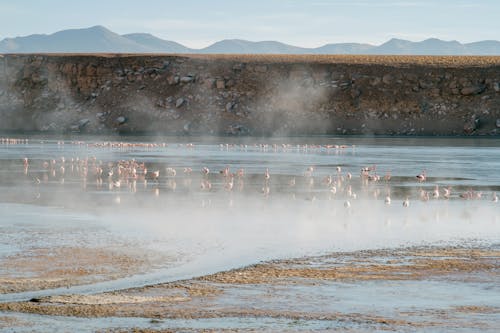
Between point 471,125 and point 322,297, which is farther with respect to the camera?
point 471,125

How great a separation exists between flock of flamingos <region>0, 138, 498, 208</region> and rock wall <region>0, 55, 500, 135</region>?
169ft

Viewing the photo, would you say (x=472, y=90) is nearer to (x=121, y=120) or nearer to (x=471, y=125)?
(x=471, y=125)

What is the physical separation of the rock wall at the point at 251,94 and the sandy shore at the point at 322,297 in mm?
75096

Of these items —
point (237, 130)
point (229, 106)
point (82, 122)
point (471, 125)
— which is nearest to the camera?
point (471, 125)

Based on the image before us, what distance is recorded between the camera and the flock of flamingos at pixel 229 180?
30.5 metres

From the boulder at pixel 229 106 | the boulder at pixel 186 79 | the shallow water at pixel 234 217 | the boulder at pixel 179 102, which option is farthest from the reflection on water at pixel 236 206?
the boulder at pixel 186 79

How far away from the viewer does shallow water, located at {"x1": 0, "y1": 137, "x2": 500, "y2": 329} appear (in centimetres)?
1795

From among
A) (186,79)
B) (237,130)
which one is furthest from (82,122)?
(237,130)

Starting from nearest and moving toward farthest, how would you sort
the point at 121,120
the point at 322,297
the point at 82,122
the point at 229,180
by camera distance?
1. the point at 322,297
2. the point at 229,180
3. the point at 121,120
4. the point at 82,122

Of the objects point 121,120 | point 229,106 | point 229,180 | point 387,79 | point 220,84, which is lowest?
point 121,120

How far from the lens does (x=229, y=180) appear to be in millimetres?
35219

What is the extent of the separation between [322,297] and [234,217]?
9.75 m

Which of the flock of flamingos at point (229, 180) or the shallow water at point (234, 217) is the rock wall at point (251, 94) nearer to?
the flock of flamingos at point (229, 180)

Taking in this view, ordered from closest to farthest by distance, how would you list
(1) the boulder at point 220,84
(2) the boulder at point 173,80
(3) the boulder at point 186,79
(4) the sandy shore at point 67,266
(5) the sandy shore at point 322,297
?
(5) the sandy shore at point 322,297, (4) the sandy shore at point 67,266, (1) the boulder at point 220,84, (2) the boulder at point 173,80, (3) the boulder at point 186,79
